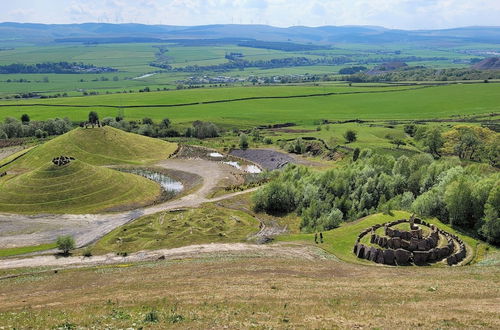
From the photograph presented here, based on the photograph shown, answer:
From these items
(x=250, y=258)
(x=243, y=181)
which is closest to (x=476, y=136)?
(x=243, y=181)

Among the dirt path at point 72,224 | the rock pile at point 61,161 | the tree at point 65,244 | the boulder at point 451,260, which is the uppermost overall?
the boulder at point 451,260

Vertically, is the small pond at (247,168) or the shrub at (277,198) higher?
the shrub at (277,198)

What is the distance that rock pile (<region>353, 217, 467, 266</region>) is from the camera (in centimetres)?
6681

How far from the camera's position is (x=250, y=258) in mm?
71125

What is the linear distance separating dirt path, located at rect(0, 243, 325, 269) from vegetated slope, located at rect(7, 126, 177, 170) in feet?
261

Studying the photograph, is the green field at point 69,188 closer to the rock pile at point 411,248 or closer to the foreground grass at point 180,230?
the foreground grass at point 180,230

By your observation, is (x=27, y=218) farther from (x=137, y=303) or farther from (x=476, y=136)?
(x=476, y=136)

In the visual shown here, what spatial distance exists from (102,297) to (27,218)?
6445 centimetres

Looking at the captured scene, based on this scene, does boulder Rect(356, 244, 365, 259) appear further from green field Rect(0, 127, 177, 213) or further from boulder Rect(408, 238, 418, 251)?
green field Rect(0, 127, 177, 213)

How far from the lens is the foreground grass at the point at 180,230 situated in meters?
87.9

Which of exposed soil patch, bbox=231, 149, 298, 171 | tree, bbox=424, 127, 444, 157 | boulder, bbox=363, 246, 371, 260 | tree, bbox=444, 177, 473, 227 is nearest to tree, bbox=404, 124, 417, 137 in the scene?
tree, bbox=424, 127, 444, 157

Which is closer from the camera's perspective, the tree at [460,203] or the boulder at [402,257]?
the boulder at [402,257]

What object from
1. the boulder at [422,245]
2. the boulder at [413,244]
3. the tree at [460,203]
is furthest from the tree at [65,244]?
the tree at [460,203]

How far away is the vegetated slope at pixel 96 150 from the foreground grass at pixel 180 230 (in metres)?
63.1
